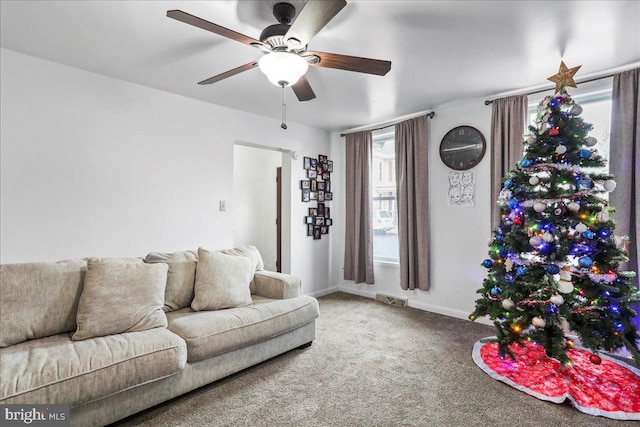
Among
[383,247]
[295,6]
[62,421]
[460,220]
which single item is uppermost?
[295,6]

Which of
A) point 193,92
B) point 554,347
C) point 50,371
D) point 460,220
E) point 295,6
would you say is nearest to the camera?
point 50,371

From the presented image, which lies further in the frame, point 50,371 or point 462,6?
point 462,6

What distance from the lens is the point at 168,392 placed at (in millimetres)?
2023

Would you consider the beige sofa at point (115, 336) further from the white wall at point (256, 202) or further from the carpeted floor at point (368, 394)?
the white wall at point (256, 202)

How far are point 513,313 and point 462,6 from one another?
2143 mm

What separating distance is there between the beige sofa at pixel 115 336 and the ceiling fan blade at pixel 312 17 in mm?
1841

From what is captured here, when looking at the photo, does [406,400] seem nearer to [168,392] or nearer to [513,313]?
[513,313]

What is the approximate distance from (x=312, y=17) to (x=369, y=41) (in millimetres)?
882

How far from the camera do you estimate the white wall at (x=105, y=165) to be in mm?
2529

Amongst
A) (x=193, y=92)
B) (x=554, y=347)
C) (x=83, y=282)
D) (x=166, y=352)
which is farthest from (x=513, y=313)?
(x=193, y=92)

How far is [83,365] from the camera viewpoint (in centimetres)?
168

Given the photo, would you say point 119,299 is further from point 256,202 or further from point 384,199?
point 256,202

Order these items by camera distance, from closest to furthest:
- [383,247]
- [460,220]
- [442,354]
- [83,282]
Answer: [83,282]
[442,354]
[460,220]
[383,247]

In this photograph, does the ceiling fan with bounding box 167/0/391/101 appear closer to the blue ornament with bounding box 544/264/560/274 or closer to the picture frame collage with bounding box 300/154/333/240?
the blue ornament with bounding box 544/264/560/274
